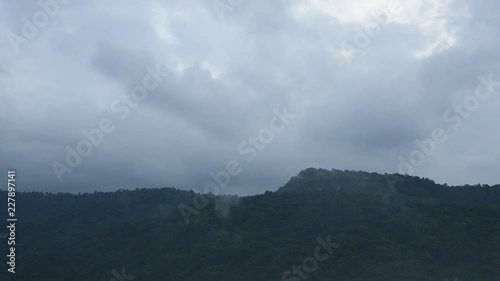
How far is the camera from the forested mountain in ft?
161

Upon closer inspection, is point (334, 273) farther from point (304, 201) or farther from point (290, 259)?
point (304, 201)

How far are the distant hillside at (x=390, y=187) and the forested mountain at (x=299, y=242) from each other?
0.93 feet

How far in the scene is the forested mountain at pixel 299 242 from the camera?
49.2 m

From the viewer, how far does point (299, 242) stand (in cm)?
5581

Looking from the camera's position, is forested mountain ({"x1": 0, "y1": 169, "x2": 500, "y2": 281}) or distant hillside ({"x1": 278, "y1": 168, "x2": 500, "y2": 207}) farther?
distant hillside ({"x1": 278, "y1": 168, "x2": 500, "y2": 207})

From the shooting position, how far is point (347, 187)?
261ft

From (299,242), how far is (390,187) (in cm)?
2717

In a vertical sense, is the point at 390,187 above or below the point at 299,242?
above

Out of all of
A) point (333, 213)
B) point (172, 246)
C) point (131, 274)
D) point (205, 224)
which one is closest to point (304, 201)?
point (333, 213)

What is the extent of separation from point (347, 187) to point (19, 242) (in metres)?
49.6

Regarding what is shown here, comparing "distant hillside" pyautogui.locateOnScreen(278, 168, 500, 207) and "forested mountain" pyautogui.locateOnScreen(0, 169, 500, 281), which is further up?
"distant hillside" pyautogui.locateOnScreen(278, 168, 500, 207)

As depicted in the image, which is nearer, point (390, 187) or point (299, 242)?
point (299, 242)

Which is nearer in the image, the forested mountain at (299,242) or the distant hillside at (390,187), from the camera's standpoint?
the forested mountain at (299,242)

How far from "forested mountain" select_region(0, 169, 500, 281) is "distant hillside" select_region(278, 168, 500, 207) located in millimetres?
283
